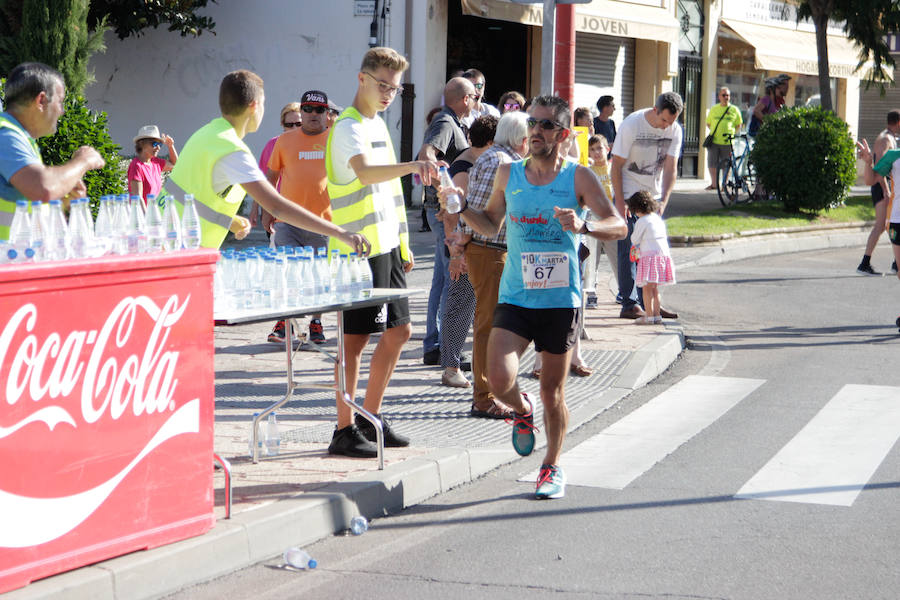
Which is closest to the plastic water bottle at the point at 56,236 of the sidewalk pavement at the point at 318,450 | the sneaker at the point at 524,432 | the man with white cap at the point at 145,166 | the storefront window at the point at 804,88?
the sidewalk pavement at the point at 318,450

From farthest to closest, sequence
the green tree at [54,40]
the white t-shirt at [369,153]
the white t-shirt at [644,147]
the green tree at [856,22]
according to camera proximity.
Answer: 1. the green tree at [856,22]
2. the green tree at [54,40]
3. the white t-shirt at [644,147]
4. the white t-shirt at [369,153]

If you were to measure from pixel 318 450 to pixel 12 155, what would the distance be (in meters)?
2.29

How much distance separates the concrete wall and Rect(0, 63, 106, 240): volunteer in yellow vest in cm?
1490

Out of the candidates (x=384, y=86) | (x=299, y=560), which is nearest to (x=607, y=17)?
(x=384, y=86)

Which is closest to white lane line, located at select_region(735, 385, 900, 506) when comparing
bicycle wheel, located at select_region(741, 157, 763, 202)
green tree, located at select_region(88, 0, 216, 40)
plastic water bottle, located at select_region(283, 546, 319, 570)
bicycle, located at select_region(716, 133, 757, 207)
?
plastic water bottle, located at select_region(283, 546, 319, 570)

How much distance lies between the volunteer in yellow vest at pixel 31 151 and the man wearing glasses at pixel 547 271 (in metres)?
1.85

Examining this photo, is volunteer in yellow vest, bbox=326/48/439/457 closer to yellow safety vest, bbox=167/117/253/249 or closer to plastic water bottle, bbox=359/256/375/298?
plastic water bottle, bbox=359/256/375/298

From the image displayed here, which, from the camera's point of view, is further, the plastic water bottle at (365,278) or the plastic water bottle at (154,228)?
the plastic water bottle at (365,278)

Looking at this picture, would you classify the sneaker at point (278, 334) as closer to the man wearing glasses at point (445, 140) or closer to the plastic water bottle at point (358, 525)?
the man wearing glasses at point (445, 140)

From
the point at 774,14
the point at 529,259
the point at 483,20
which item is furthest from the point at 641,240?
the point at 774,14

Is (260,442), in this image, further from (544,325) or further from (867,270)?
(867,270)

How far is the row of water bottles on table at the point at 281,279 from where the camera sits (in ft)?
17.7

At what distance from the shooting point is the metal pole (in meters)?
8.70

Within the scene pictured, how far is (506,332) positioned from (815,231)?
1501 cm
